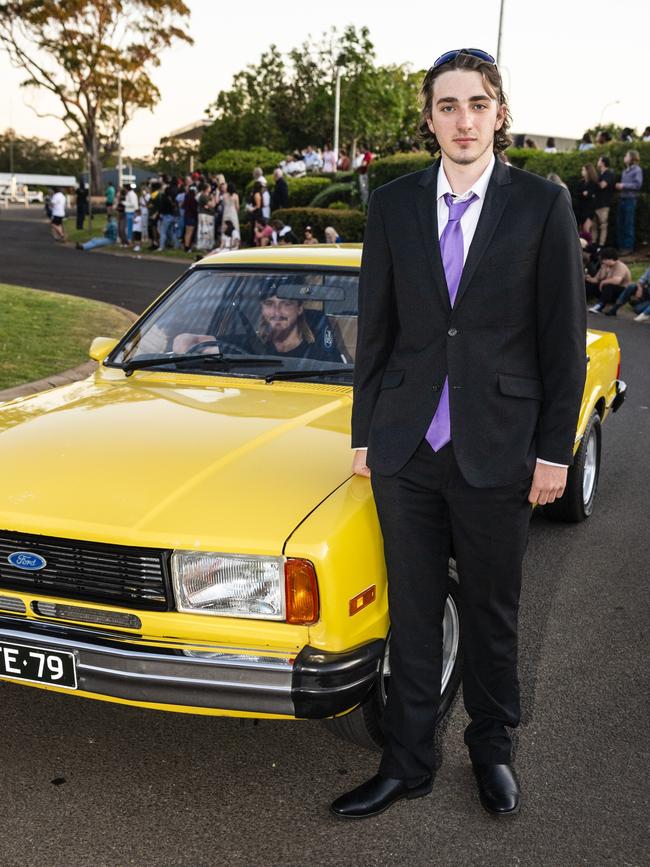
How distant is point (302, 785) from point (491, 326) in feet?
5.07

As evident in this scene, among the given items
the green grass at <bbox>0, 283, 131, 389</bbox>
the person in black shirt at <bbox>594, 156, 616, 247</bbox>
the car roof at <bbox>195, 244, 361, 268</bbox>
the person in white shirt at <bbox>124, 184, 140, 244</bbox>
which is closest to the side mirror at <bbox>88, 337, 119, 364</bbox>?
the car roof at <bbox>195, 244, 361, 268</bbox>

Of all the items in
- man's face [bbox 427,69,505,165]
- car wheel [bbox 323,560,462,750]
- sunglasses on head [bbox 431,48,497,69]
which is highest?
sunglasses on head [bbox 431,48,497,69]

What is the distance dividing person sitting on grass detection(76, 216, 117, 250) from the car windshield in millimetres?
26284

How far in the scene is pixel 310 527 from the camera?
2.84 m

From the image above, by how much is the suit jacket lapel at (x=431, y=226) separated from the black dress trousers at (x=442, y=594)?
0.44 meters

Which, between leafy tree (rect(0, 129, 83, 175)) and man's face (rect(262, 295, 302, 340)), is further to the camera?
leafy tree (rect(0, 129, 83, 175))

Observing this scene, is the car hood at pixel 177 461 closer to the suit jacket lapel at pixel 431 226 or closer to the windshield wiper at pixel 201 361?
the windshield wiper at pixel 201 361

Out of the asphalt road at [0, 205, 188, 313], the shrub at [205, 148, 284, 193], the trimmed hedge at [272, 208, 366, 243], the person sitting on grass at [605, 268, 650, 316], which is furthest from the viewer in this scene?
the shrub at [205, 148, 284, 193]

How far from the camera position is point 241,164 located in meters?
36.0

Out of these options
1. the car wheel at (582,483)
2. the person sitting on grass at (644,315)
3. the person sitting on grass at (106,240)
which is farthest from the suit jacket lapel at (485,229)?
the person sitting on grass at (106,240)

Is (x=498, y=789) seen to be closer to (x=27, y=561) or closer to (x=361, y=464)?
(x=361, y=464)

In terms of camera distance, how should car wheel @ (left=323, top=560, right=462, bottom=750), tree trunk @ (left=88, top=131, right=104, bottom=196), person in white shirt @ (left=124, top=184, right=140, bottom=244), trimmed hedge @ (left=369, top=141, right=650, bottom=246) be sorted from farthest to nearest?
tree trunk @ (left=88, top=131, right=104, bottom=196) → person in white shirt @ (left=124, top=184, right=140, bottom=244) → trimmed hedge @ (left=369, top=141, right=650, bottom=246) → car wheel @ (left=323, top=560, right=462, bottom=750)

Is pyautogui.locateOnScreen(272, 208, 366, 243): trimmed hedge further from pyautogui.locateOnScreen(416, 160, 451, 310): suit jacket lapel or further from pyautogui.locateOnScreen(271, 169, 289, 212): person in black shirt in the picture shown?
pyautogui.locateOnScreen(416, 160, 451, 310): suit jacket lapel

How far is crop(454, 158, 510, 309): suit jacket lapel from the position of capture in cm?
271
